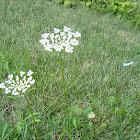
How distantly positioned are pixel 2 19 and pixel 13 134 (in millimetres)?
1885

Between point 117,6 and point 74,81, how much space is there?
2975mm

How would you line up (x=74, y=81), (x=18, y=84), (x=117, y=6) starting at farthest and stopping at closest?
(x=117, y=6) < (x=74, y=81) < (x=18, y=84)

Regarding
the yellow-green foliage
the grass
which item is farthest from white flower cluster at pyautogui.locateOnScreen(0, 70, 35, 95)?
the yellow-green foliage

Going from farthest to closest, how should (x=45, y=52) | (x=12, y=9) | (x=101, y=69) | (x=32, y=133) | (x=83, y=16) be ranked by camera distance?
(x=83, y=16), (x=12, y=9), (x=45, y=52), (x=101, y=69), (x=32, y=133)

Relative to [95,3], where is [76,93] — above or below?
below

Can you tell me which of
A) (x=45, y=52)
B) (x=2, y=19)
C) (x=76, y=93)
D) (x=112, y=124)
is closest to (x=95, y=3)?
(x=2, y=19)

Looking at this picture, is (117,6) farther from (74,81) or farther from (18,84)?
(18,84)

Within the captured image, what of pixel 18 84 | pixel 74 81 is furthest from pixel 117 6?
pixel 18 84

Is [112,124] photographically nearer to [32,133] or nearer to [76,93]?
[76,93]

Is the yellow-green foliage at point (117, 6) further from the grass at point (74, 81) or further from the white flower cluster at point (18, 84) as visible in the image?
the white flower cluster at point (18, 84)

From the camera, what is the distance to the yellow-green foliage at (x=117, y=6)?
3578 millimetres

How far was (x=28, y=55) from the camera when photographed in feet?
5.72

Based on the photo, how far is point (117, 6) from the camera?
12.7 ft

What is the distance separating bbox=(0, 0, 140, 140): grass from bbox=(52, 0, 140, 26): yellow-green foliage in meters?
1.05
